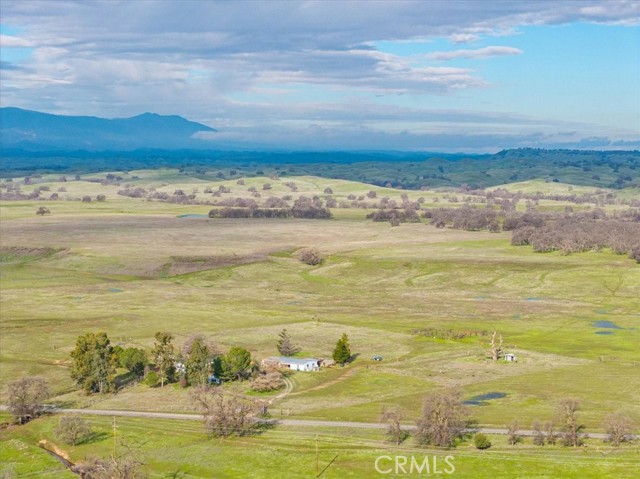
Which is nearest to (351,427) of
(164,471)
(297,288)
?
(164,471)

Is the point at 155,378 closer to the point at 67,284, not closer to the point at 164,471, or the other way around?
the point at 164,471

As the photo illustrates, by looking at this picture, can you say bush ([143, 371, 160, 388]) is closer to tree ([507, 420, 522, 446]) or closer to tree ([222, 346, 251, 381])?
tree ([222, 346, 251, 381])

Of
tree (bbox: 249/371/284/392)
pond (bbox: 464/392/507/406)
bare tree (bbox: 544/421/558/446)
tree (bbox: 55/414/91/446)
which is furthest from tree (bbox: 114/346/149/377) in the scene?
bare tree (bbox: 544/421/558/446)

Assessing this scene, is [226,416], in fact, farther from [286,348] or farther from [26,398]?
[286,348]

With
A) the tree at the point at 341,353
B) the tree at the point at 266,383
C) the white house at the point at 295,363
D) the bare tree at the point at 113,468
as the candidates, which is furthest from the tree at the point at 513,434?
the white house at the point at 295,363

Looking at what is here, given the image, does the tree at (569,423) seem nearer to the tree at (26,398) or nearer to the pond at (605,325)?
the tree at (26,398)

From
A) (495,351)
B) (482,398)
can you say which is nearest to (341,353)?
(495,351)

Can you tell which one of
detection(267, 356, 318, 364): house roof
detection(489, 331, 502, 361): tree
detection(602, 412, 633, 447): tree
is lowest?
detection(267, 356, 318, 364): house roof
